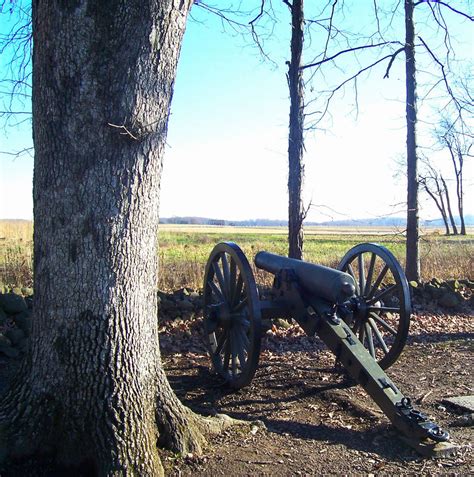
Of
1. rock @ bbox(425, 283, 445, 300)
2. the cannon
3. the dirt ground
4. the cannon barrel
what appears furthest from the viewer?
rock @ bbox(425, 283, 445, 300)

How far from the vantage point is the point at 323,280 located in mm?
4730

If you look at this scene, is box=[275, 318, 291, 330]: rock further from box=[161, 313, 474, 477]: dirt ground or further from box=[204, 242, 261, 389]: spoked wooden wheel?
box=[204, 242, 261, 389]: spoked wooden wheel

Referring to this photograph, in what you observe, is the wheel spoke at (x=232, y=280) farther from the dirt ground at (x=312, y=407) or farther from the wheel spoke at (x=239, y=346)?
the dirt ground at (x=312, y=407)

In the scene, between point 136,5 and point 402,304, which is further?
point 402,304

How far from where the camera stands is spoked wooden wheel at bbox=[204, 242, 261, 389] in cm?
465

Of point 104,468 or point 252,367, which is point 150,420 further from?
point 252,367

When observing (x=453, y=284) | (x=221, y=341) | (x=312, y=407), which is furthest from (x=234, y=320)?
(x=453, y=284)

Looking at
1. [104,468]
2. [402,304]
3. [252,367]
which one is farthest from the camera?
[402,304]

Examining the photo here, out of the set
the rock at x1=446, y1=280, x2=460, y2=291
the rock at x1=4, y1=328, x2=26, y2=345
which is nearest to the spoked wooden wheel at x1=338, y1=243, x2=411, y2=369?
the rock at x1=4, y1=328, x2=26, y2=345

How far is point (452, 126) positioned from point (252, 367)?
7118 mm

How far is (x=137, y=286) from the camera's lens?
3.32m

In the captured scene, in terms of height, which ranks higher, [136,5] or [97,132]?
[136,5]

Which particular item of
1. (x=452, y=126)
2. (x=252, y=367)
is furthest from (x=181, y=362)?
(x=452, y=126)

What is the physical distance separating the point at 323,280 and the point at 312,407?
3.61 feet
